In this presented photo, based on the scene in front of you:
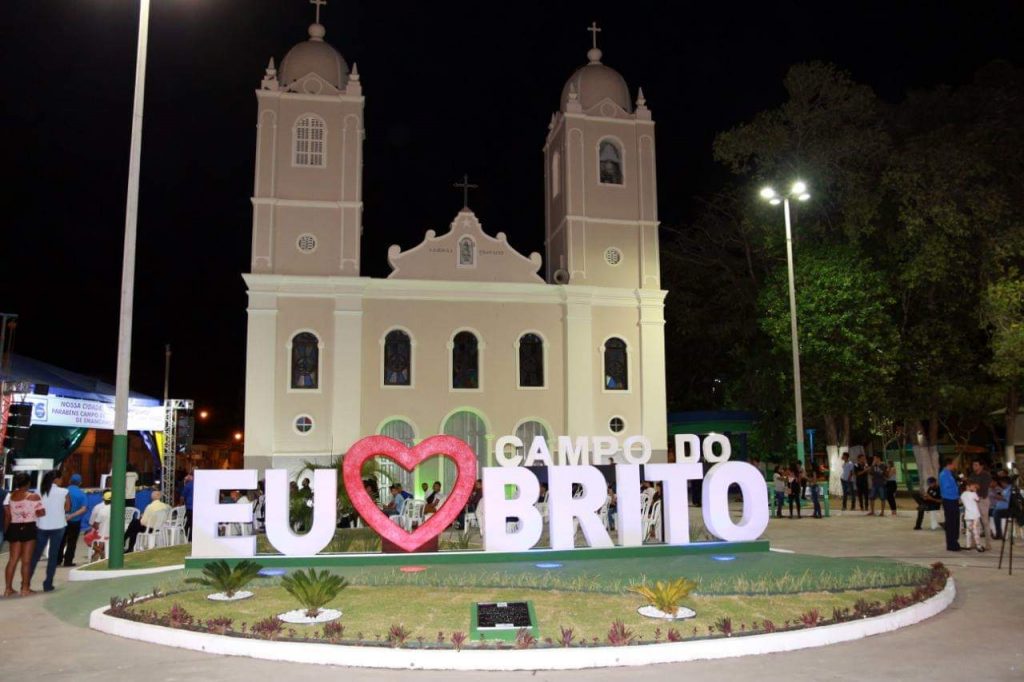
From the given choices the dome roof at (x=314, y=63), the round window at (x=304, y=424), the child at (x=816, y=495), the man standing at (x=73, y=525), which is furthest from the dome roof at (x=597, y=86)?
the man standing at (x=73, y=525)

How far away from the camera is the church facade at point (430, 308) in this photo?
26453 mm

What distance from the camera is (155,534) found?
1614 cm

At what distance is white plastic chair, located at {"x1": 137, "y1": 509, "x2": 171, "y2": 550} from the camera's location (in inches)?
630

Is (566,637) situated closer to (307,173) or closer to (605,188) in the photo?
(307,173)

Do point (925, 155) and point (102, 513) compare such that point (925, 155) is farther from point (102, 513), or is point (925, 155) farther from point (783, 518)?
point (102, 513)

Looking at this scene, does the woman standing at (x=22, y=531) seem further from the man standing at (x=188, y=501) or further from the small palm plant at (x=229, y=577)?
the man standing at (x=188, y=501)

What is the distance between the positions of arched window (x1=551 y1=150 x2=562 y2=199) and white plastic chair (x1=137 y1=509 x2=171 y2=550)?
18.6 meters

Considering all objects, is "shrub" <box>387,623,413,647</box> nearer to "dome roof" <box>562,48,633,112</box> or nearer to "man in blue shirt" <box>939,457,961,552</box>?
"man in blue shirt" <box>939,457,961,552</box>

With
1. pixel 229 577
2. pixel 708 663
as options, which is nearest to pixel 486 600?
pixel 229 577

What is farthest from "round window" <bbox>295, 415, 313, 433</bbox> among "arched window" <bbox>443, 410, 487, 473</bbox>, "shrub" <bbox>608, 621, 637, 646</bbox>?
"shrub" <bbox>608, 621, 637, 646</bbox>

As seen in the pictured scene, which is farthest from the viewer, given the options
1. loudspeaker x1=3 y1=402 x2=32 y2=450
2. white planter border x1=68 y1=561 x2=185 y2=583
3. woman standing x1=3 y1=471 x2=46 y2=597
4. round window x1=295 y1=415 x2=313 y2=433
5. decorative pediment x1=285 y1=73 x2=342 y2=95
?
decorative pediment x1=285 y1=73 x2=342 y2=95

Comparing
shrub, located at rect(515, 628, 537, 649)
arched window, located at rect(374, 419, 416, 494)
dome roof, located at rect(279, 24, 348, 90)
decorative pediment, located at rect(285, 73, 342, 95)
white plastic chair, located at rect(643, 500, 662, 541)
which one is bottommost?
shrub, located at rect(515, 628, 537, 649)

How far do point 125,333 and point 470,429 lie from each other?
50.6ft

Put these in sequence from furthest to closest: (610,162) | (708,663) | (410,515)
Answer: (610,162) < (410,515) < (708,663)
